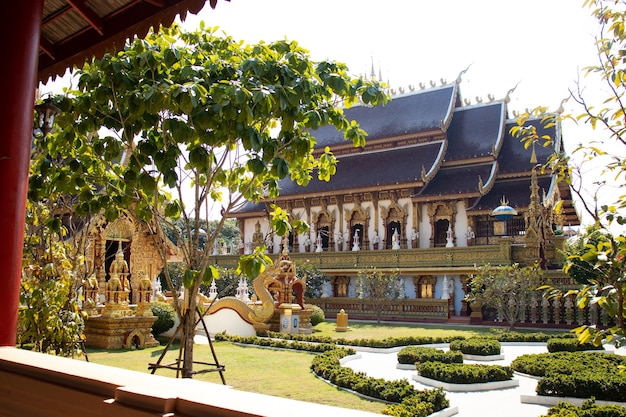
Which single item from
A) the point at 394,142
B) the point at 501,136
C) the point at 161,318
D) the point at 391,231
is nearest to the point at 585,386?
the point at 161,318

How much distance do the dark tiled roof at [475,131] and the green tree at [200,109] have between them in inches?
896

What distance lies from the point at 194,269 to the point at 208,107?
169 cm

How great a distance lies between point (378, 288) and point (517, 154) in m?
10.2

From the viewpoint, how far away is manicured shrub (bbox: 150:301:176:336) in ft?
45.8

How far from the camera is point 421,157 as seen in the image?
29062 mm

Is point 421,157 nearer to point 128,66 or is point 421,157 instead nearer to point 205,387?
point 128,66

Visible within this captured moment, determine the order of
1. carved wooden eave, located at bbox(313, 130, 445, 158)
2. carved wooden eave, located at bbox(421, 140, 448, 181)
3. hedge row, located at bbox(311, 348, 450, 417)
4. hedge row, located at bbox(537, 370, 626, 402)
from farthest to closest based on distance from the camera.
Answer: carved wooden eave, located at bbox(313, 130, 445, 158), carved wooden eave, located at bbox(421, 140, 448, 181), hedge row, located at bbox(537, 370, 626, 402), hedge row, located at bbox(311, 348, 450, 417)

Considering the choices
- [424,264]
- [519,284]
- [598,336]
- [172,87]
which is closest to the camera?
[598,336]

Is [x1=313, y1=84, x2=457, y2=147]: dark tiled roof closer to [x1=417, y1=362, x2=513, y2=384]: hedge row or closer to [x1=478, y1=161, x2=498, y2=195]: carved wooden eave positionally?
[x1=478, y1=161, x2=498, y2=195]: carved wooden eave

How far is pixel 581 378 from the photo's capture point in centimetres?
816

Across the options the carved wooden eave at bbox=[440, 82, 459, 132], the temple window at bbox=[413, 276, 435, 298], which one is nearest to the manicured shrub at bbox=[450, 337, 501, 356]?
the temple window at bbox=[413, 276, 435, 298]

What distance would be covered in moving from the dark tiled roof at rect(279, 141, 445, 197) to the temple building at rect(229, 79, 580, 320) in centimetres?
7

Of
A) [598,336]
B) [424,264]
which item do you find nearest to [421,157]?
[424,264]

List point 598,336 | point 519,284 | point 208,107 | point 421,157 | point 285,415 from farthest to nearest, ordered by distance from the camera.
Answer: point 421,157 → point 519,284 → point 208,107 → point 598,336 → point 285,415
